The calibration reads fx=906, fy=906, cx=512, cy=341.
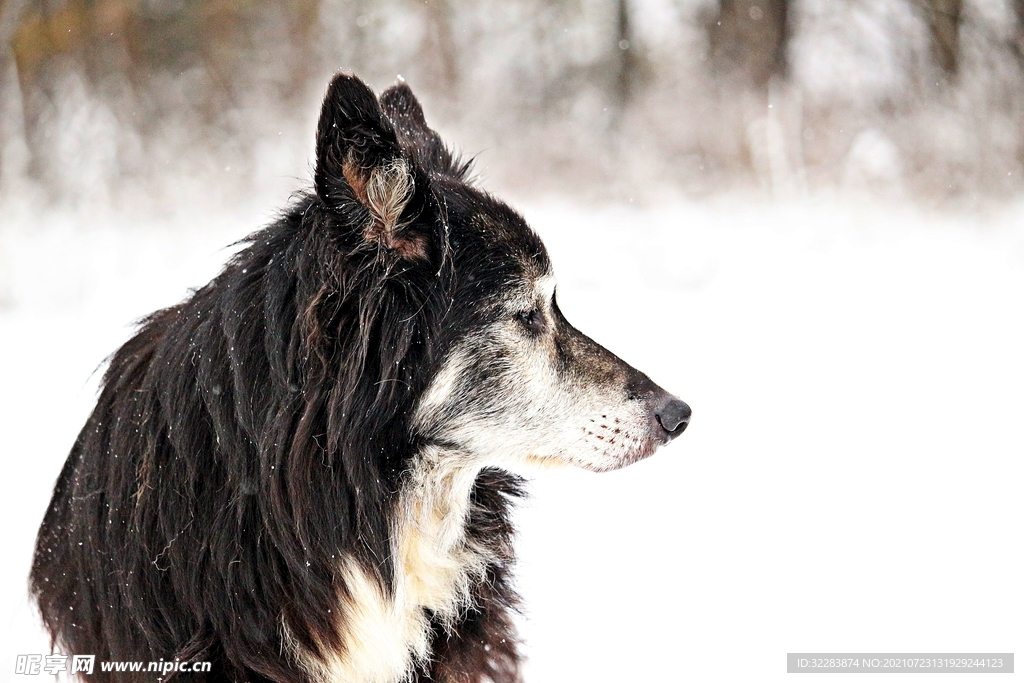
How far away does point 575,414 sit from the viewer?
8.81ft

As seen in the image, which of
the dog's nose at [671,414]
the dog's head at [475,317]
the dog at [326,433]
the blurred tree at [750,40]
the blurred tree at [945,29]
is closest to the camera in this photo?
the dog's head at [475,317]

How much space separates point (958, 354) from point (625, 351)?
2.50 metres

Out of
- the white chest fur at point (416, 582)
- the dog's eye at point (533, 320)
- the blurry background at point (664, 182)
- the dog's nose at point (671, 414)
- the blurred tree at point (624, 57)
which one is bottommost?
the white chest fur at point (416, 582)

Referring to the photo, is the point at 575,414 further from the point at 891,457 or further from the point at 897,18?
the point at 897,18

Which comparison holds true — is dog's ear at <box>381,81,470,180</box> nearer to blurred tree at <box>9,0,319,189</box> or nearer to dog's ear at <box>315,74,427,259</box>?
dog's ear at <box>315,74,427,259</box>

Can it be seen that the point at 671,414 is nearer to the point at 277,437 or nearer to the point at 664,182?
the point at 277,437

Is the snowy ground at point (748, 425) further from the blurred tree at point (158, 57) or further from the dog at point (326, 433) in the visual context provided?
the blurred tree at point (158, 57)

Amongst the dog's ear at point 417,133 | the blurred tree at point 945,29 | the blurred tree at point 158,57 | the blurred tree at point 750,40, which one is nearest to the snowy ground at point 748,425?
the dog's ear at point 417,133

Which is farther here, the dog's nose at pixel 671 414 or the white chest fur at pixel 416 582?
the dog's nose at pixel 671 414

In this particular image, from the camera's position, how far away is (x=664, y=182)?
32.4 feet

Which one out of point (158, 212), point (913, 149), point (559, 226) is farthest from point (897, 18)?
point (158, 212)

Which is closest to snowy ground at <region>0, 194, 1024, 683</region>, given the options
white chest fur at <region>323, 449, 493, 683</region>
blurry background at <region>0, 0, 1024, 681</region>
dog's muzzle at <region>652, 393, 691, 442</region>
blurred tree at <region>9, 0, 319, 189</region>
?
blurry background at <region>0, 0, 1024, 681</region>

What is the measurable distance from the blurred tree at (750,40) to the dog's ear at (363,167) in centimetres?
852

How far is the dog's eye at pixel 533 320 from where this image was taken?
2615 millimetres
